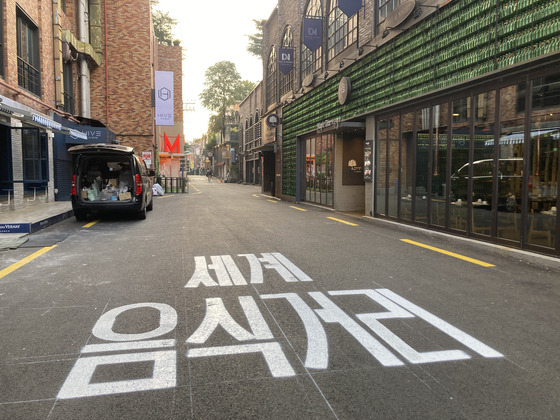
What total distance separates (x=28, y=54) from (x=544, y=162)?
55.6ft

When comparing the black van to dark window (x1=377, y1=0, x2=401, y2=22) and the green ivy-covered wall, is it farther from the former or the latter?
dark window (x1=377, y1=0, x2=401, y2=22)

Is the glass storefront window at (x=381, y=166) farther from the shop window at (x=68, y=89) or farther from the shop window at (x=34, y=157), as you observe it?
the shop window at (x=68, y=89)

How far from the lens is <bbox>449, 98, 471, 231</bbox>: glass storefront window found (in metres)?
8.26

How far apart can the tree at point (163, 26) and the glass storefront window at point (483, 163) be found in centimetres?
5116

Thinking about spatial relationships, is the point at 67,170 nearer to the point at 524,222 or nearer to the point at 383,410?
the point at 524,222

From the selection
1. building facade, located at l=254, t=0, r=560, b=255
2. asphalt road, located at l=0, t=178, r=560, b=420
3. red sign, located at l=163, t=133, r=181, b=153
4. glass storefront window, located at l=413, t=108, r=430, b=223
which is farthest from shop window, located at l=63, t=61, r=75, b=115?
red sign, located at l=163, t=133, r=181, b=153

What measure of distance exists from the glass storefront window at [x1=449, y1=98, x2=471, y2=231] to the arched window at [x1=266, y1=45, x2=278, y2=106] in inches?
732

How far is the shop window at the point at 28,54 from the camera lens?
47.7 feet

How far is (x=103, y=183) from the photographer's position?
12.4 meters

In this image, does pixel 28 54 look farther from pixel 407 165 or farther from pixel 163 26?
pixel 163 26

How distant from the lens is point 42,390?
8.66 feet

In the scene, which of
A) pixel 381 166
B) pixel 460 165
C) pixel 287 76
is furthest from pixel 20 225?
pixel 287 76

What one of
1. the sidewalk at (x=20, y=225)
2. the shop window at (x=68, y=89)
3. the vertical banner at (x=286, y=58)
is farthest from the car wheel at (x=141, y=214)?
the vertical banner at (x=286, y=58)

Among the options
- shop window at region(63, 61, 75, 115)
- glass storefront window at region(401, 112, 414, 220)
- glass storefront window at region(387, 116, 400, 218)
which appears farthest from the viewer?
shop window at region(63, 61, 75, 115)
